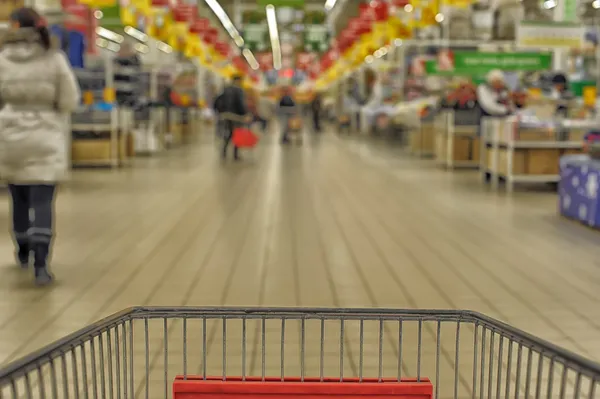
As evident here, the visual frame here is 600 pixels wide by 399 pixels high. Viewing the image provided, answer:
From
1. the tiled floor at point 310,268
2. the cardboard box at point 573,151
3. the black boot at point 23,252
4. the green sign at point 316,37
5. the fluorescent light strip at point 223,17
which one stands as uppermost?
the fluorescent light strip at point 223,17

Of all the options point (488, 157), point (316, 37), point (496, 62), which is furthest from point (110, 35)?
point (488, 157)

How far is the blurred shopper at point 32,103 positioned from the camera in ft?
16.4

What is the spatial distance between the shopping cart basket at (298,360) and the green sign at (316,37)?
22.7 m

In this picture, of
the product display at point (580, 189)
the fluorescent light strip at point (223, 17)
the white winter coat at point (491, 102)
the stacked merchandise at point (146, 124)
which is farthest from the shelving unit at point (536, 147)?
the fluorescent light strip at point (223, 17)

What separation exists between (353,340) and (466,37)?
14.9 meters

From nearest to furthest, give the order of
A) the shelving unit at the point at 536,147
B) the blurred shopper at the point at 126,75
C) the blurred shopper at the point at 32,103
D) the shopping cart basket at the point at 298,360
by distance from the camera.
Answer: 1. the shopping cart basket at the point at 298,360
2. the blurred shopper at the point at 32,103
3. the shelving unit at the point at 536,147
4. the blurred shopper at the point at 126,75

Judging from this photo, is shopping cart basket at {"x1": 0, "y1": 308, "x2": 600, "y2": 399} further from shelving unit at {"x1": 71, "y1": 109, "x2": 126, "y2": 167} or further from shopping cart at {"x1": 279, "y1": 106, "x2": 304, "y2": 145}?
shopping cart at {"x1": 279, "y1": 106, "x2": 304, "y2": 145}

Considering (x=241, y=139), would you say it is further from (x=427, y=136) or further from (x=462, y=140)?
(x=462, y=140)

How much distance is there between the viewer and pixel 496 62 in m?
14.8

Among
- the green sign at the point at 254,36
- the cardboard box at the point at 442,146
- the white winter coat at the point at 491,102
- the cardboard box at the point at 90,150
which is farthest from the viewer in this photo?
the green sign at the point at 254,36

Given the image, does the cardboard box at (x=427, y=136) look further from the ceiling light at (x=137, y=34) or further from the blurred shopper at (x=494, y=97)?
the ceiling light at (x=137, y=34)

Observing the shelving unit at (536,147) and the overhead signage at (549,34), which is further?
the overhead signage at (549,34)

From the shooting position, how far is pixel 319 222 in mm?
8031

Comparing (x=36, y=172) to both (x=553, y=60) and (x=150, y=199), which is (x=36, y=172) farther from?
(x=553, y=60)
